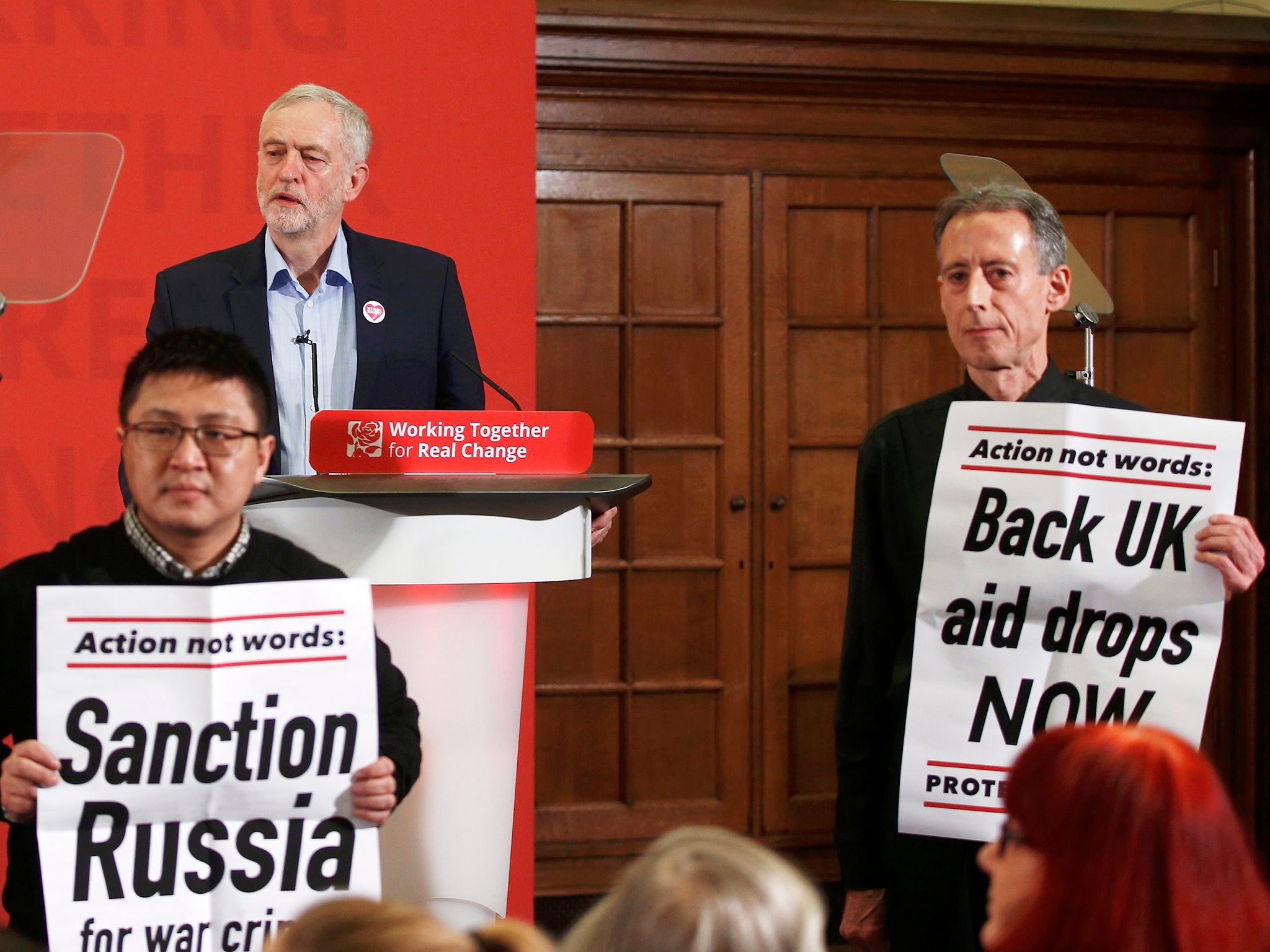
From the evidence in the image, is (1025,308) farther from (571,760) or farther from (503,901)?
(571,760)

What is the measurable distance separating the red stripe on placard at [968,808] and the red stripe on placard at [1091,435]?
459 mm

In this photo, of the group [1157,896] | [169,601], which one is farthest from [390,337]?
[1157,896]

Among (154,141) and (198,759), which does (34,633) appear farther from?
(154,141)

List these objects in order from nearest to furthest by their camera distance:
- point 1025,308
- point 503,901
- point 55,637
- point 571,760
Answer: point 55,637 → point 503,901 → point 1025,308 → point 571,760

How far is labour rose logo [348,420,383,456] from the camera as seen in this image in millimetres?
1417

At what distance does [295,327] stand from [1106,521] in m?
1.35

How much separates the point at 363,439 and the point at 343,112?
0.86m

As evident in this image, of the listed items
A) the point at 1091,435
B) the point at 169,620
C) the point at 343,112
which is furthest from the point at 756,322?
the point at 169,620

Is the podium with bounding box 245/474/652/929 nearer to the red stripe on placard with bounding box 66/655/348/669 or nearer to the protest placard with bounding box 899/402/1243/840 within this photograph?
the red stripe on placard with bounding box 66/655/348/669

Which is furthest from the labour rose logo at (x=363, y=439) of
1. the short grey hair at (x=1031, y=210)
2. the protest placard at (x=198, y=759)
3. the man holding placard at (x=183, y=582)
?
the short grey hair at (x=1031, y=210)

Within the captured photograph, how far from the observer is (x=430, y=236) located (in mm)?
2549

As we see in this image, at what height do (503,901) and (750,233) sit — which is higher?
(750,233)

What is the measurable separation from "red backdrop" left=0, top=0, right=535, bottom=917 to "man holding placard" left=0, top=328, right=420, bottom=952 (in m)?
1.20

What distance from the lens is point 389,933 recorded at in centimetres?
71
